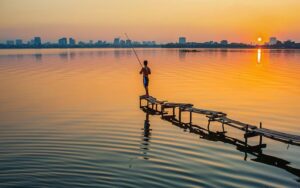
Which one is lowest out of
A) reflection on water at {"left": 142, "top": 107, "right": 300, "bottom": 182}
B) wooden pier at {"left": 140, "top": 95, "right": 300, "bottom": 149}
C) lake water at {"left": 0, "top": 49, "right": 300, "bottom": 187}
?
reflection on water at {"left": 142, "top": 107, "right": 300, "bottom": 182}

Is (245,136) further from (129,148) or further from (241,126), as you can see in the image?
(129,148)

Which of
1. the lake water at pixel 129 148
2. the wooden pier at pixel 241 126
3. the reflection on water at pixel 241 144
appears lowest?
the reflection on water at pixel 241 144

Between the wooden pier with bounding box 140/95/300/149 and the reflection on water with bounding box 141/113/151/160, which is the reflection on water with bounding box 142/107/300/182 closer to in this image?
the wooden pier with bounding box 140/95/300/149

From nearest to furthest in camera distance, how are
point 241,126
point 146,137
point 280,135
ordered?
1. point 280,135
2. point 146,137
3. point 241,126

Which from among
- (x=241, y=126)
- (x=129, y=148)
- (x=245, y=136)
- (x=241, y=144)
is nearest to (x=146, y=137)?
(x=129, y=148)

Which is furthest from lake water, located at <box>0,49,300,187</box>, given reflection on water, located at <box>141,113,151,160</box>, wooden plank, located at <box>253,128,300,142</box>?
wooden plank, located at <box>253,128,300,142</box>

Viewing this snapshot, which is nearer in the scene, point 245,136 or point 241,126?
point 245,136

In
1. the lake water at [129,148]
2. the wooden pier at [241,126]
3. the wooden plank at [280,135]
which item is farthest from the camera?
the wooden pier at [241,126]

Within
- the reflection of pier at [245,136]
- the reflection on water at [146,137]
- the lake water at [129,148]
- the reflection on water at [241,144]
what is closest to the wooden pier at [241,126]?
the reflection of pier at [245,136]

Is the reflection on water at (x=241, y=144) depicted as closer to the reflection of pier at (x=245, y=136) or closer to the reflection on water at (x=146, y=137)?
the reflection of pier at (x=245, y=136)

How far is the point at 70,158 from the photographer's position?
1347 cm

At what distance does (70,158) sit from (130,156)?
247 centimetres

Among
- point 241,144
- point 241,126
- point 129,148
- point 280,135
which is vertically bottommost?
point 241,144

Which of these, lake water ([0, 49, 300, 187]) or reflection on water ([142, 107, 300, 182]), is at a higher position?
lake water ([0, 49, 300, 187])
